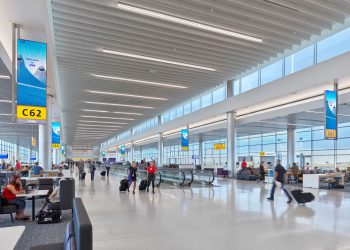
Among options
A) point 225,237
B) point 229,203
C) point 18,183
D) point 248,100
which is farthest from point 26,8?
point 248,100

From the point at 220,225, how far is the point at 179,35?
7.97 m

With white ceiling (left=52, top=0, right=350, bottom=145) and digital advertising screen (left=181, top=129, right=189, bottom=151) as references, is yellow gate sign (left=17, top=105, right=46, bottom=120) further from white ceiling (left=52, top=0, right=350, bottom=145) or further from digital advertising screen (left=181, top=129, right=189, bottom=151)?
digital advertising screen (left=181, top=129, right=189, bottom=151)

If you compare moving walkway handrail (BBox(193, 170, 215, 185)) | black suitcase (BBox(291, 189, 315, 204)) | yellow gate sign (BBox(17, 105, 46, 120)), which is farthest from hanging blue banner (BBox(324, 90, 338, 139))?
yellow gate sign (BBox(17, 105, 46, 120))

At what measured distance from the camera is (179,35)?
12.1 meters

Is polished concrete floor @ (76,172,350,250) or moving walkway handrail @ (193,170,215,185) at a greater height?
polished concrete floor @ (76,172,350,250)

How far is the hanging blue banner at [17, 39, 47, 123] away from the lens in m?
8.27

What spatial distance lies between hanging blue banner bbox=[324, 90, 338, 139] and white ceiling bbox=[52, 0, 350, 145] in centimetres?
288

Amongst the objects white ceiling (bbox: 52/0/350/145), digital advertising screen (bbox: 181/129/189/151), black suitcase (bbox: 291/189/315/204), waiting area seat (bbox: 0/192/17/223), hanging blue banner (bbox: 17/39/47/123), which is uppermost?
white ceiling (bbox: 52/0/350/145)

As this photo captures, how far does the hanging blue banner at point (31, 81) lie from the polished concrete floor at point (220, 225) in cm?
335

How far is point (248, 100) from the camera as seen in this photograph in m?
19.4

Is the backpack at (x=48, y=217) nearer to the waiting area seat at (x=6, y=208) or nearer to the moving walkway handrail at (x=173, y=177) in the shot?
the waiting area seat at (x=6, y=208)

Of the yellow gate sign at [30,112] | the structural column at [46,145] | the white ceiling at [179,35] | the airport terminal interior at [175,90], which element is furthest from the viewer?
the structural column at [46,145]

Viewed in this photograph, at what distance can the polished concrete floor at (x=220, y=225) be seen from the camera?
5531mm

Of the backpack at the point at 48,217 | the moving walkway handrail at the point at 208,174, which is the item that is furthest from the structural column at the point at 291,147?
the backpack at the point at 48,217
